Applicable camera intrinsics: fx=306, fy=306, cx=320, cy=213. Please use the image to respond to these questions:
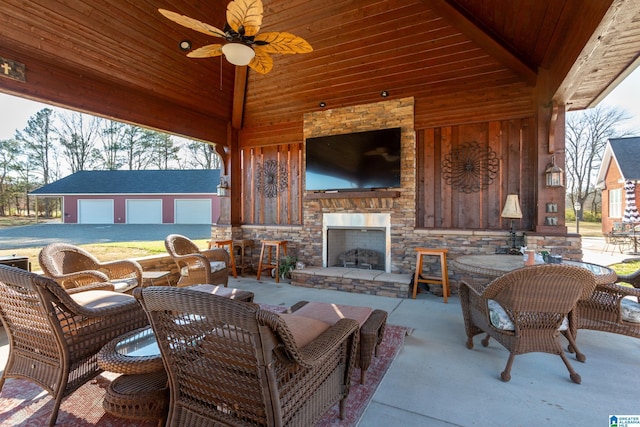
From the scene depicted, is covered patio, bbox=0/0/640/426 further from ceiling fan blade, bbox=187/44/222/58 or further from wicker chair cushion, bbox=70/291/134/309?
wicker chair cushion, bbox=70/291/134/309

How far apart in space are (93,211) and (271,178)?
16.5 meters

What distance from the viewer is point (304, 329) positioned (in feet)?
5.81

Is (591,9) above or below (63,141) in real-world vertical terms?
below

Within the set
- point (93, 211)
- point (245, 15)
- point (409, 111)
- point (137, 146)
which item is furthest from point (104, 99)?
point (137, 146)

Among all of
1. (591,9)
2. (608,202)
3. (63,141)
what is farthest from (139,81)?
(63,141)

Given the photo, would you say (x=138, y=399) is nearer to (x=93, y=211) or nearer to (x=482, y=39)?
(x=482, y=39)

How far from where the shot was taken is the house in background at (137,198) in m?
17.0

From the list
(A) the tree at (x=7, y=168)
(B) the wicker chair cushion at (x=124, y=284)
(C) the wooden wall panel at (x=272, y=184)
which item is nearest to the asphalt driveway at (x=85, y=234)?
(A) the tree at (x=7, y=168)

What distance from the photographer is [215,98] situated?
581cm

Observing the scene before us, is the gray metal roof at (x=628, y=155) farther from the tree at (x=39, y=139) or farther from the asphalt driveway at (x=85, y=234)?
the tree at (x=39, y=139)

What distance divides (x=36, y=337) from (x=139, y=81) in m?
3.94

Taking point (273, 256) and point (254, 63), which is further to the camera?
point (273, 256)

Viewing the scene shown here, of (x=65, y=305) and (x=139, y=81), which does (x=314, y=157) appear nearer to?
(x=139, y=81)

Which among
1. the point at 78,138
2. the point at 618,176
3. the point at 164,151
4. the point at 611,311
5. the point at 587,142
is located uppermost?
the point at 78,138
